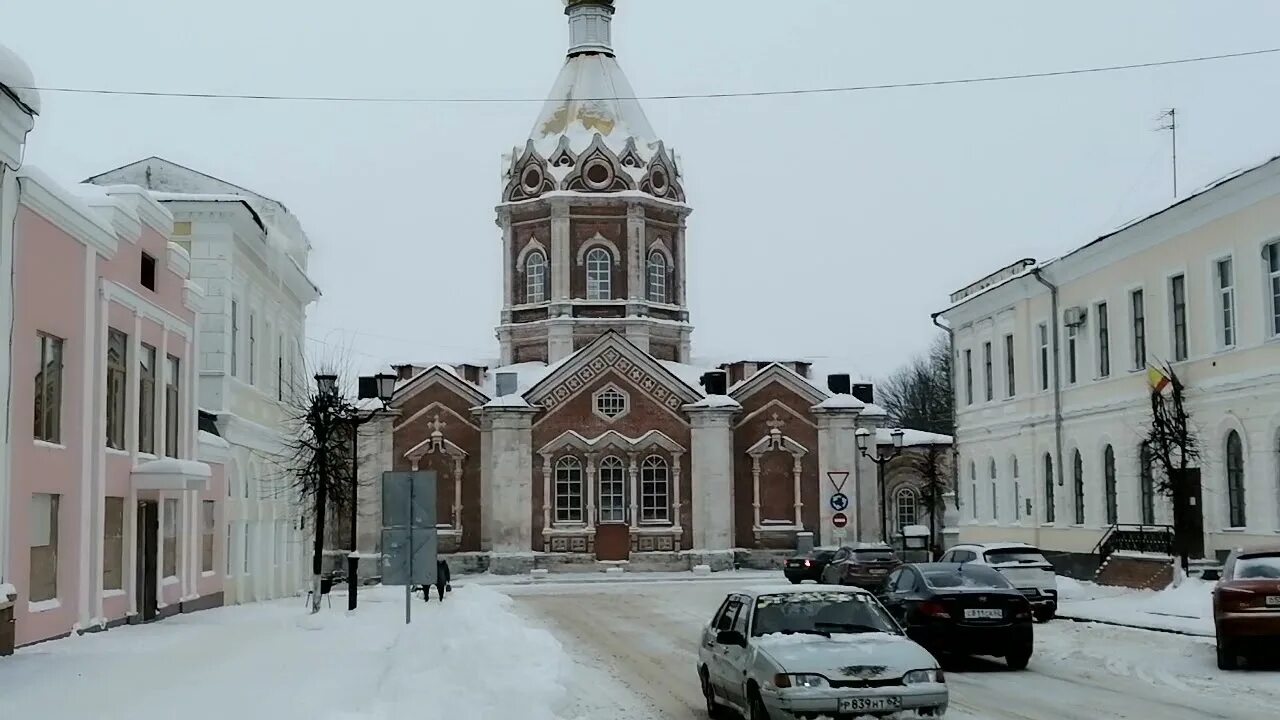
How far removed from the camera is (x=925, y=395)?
104m

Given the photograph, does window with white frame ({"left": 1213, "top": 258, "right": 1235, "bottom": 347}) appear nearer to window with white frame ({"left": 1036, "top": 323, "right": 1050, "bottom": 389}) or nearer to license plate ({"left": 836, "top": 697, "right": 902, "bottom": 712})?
window with white frame ({"left": 1036, "top": 323, "right": 1050, "bottom": 389})

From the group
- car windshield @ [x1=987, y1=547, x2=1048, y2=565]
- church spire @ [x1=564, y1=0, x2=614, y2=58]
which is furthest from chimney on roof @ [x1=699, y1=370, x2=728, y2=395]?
car windshield @ [x1=987, y1=547, x2=1048, y2=565]

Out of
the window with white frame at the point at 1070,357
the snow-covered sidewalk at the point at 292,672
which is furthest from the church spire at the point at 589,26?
the snow-covered sidewalk at the point at 292,672

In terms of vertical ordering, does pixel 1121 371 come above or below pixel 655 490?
above

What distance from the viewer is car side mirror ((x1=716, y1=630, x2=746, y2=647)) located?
1370cm

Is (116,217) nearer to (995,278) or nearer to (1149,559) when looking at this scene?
(1149,559)

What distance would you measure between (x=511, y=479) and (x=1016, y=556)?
31315 mm

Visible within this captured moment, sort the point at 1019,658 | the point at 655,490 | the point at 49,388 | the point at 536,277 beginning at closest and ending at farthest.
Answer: the point at 1019,658
the point at 49,388
the point at 655,490
the point at 536,277

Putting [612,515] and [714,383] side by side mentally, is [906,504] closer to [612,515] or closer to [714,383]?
[714,383]

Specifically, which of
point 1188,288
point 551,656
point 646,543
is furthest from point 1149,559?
point 646,543

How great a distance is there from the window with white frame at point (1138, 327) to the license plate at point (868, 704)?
24397 millimetres

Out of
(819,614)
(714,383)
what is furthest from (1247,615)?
(714,383)

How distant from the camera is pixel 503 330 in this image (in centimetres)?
6312

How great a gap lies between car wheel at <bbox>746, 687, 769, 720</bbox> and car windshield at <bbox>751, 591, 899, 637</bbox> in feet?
A: 2.45
